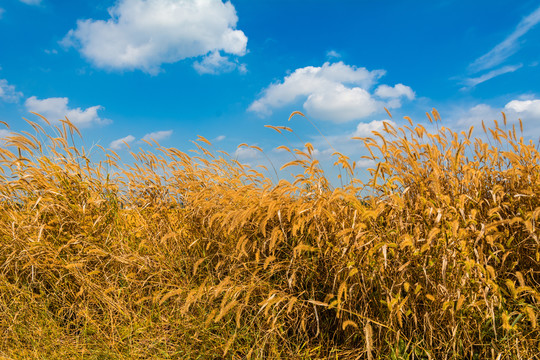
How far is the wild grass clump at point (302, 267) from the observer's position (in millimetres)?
2045

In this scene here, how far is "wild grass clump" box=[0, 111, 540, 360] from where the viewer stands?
6.71ft

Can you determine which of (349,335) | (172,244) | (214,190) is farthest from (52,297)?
(349,335)

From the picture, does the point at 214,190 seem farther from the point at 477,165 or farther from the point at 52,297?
the point at 477,165

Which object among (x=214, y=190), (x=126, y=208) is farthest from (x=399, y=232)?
(x=126, y=208)

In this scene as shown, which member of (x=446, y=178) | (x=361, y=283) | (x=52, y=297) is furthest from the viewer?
(x=52, y=297)

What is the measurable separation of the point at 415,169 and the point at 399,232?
0.40m

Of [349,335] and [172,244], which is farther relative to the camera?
[172,244]

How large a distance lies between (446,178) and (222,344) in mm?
1712

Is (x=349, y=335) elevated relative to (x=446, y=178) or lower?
lower

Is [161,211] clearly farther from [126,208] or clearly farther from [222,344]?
[222,344]

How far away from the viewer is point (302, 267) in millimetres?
2287

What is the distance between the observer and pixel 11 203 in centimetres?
372

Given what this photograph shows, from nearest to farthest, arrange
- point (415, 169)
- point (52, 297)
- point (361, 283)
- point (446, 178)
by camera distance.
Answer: point (361, 283) < point (415, 169) < point (446, 178) < point (52, 297)

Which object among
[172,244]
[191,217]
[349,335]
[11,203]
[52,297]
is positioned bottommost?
[349,335]
